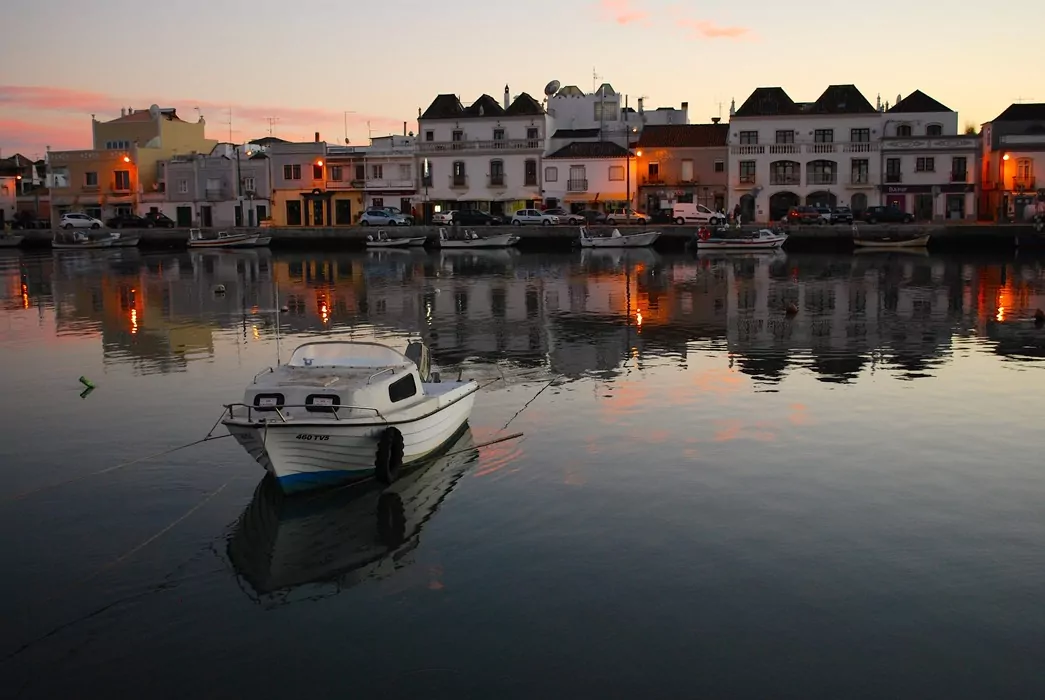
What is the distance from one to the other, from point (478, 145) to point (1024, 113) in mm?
44982

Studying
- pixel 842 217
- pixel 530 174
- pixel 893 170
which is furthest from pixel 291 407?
pixel 530 174

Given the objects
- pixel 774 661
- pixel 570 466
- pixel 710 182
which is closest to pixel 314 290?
pixel 570 466

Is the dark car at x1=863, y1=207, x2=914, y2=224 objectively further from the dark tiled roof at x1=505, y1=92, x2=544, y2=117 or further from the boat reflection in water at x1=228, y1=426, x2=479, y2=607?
the boat reflection in water at x1=228, y1=426, x2=479, y2=607

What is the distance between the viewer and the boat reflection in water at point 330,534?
13.4 meters

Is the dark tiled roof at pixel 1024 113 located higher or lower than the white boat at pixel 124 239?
higher

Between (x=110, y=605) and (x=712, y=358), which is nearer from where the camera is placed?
(x=110, y=605)

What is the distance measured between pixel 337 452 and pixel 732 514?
18.8 ft

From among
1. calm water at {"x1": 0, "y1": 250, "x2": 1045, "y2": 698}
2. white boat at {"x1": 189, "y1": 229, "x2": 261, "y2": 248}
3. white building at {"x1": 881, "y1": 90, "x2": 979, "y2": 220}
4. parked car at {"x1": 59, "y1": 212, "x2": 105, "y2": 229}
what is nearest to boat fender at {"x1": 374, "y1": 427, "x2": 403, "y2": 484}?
calm water at {"x1": 0, "y1": 250, "x2": 1045, "y2": 698}

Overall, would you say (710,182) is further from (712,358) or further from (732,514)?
(732,514)

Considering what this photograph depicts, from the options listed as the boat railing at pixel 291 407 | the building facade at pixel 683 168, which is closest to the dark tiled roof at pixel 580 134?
the building facade at pixel 683 168

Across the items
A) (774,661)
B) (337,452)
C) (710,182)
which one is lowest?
(774,661)

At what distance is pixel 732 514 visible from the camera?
15.4 m

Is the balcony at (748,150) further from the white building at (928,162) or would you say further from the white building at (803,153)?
the white building at (928,162)

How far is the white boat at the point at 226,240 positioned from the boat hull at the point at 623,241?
27.3m
